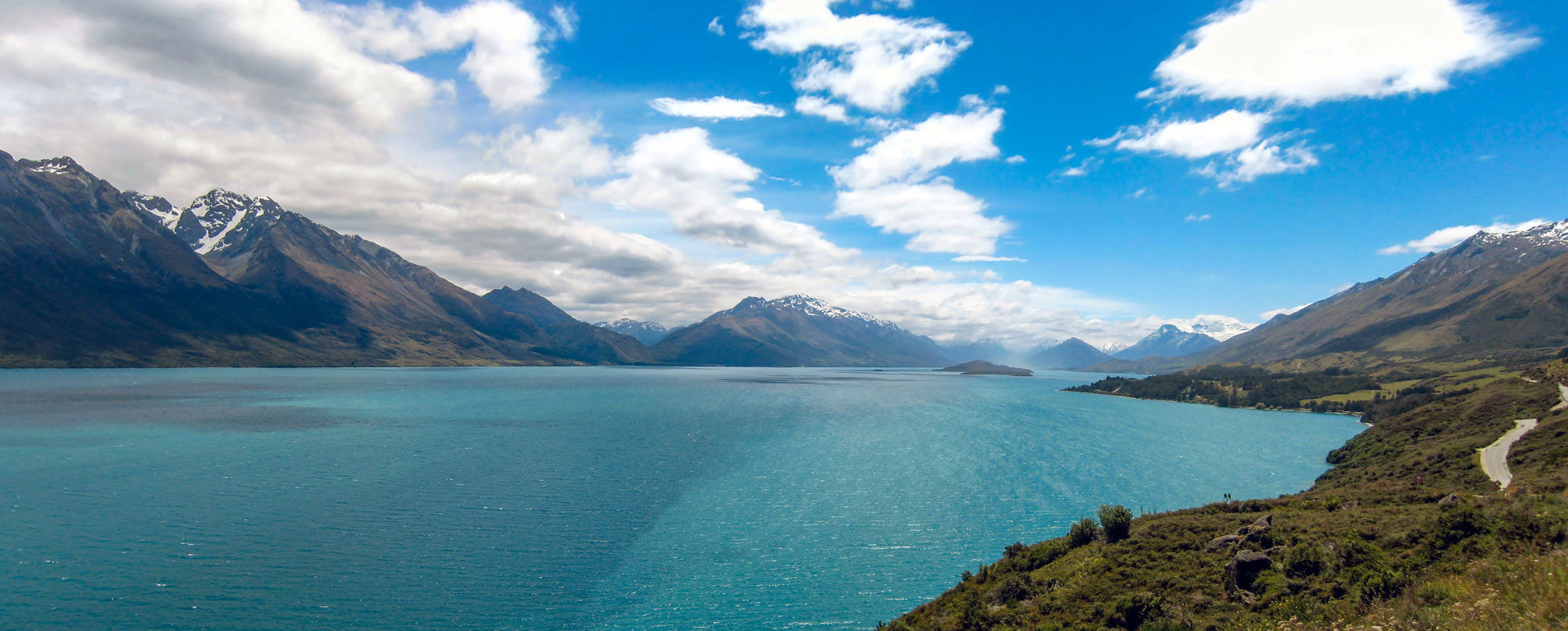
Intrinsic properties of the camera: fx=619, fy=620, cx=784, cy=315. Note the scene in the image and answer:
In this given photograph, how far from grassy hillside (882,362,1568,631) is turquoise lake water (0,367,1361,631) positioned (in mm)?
9514

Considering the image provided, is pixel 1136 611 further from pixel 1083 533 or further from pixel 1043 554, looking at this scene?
pixel 1083 533

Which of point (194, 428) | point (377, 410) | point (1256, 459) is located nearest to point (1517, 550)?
point (1256, 459)

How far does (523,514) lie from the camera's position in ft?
206

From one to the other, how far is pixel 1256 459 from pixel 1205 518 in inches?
3468

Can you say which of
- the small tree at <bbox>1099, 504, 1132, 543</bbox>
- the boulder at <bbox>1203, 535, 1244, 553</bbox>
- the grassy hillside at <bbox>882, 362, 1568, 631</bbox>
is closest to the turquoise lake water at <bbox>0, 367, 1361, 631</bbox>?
the grassy hillside at <bbox>882, 362, 1568, 631</bbox>

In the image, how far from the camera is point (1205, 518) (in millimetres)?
47344

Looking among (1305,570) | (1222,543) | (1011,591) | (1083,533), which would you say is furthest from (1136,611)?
(1083,533)

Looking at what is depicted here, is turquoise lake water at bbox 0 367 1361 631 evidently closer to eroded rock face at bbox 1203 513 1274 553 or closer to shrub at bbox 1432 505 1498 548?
eroded rock face at bbox 1203 513 1274 553

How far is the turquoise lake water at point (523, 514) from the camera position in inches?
1655

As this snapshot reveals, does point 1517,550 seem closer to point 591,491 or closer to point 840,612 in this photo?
point 840,612

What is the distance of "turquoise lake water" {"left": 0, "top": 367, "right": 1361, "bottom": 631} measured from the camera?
4203 cm

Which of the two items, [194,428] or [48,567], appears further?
[194,428]

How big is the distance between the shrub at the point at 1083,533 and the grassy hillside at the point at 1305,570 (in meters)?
0.13

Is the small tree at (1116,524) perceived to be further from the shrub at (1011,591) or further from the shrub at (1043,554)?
the shrub at (1011,591)
